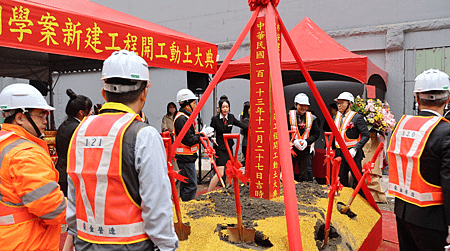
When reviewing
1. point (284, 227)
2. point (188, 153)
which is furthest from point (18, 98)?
point (188, 153)

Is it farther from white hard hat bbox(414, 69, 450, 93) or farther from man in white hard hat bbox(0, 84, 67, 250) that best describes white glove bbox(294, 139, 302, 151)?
man in white hard hat bbox(0, 84, 67, 250)

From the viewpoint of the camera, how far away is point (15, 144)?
1.65 m

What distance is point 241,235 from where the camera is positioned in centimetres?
244

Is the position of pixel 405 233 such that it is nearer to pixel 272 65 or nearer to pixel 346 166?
pixel 272 65

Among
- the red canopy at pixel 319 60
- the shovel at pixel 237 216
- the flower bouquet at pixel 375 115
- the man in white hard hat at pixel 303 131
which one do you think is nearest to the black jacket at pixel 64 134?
the shovel at pixel 237 216

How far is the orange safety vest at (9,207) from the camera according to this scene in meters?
1.63

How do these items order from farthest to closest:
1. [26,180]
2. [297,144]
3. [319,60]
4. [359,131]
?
[319,60], [297,144], [359,131], [26,180]

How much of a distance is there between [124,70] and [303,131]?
14.0ft

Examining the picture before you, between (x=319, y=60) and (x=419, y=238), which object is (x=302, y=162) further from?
(x=419, y=238)

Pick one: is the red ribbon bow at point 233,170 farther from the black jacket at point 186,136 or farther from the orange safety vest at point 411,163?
the black jacket at point 186,136

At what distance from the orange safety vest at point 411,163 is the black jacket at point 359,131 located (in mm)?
2259

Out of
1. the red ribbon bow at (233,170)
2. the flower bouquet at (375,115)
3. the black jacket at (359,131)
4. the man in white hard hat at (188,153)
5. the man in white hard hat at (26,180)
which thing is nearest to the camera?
the man in white hard hat at (26,180)

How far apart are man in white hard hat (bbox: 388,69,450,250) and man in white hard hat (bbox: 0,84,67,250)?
2.25 meters

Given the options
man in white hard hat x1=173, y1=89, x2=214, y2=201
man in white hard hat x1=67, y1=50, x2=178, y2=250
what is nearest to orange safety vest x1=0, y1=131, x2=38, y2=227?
man in white hard hat x1=67, y1=50, x2=178, y2=250
